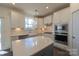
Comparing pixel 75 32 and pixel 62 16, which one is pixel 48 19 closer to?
pixel 62 16

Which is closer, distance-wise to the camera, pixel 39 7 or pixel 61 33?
pixel 39 7

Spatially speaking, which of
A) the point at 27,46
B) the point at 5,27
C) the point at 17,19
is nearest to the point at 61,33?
the point at 27,46

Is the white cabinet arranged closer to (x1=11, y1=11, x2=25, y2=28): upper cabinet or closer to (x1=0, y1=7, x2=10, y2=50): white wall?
(x1=11, y1=11, x2=25, y2=28): upper cabinet

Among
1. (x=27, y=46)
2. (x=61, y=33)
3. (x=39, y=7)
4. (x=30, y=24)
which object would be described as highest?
(x=39, y=7)

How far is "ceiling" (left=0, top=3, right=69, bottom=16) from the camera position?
94 cm

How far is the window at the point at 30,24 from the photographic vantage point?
1115 millimetres

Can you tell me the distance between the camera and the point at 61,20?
1.22 meters

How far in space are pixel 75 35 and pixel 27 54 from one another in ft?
1.57

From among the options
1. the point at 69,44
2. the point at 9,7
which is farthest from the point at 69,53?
the point at 9,7

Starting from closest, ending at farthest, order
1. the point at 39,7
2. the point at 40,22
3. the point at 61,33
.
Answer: the point at 39,7 < the point at 40,22 < the point at 61,33

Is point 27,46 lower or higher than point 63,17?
lower

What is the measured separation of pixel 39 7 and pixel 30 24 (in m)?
0.21

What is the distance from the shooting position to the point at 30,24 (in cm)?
114

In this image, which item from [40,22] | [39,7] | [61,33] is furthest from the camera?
[61,33]
